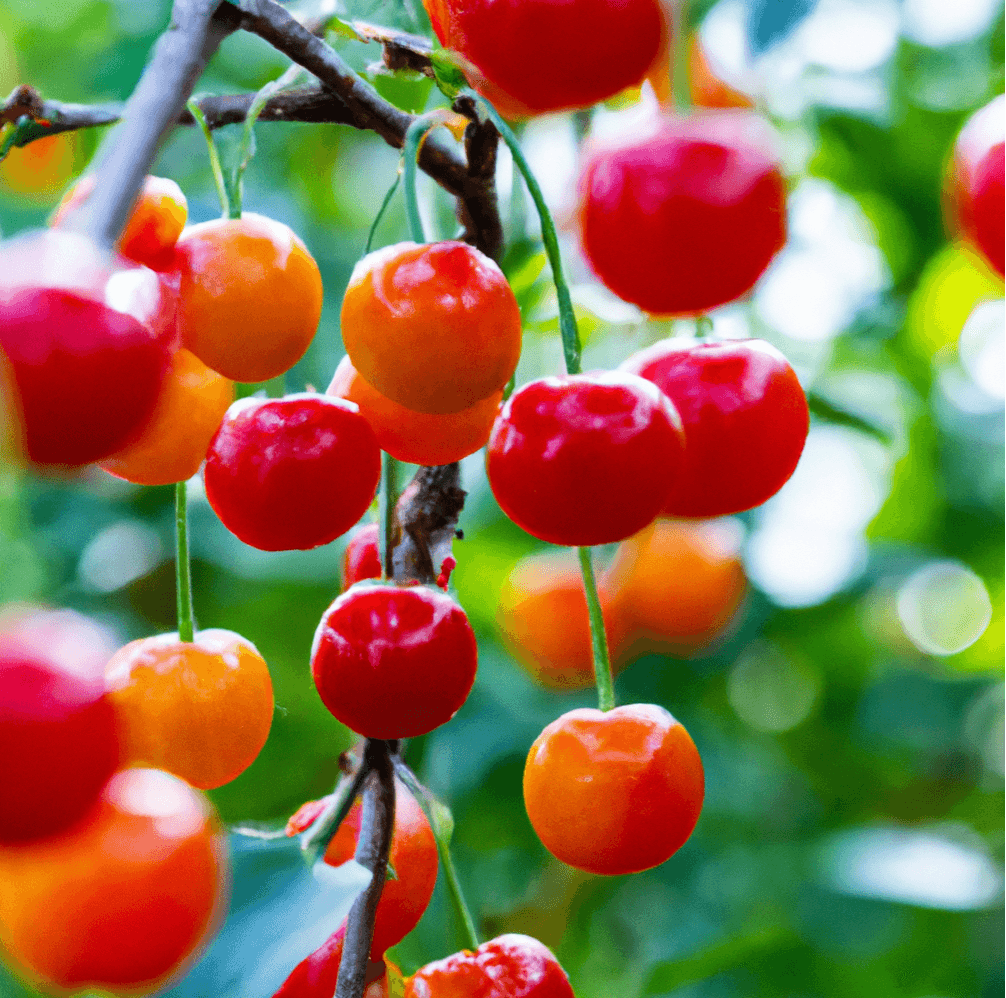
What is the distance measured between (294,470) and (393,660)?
0.37ft

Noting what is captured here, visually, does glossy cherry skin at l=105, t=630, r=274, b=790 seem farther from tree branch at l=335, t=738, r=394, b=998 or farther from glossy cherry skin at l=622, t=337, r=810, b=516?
glossy cherry skin at l=622, t=337, r=810, b=516

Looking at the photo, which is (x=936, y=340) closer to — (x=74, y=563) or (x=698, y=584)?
(x=698, y=584)

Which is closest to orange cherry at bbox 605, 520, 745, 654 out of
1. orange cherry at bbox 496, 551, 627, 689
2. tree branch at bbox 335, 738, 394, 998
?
orange cherry at bbox 496, 551, 627, 689

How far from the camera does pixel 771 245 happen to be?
1.41 feet

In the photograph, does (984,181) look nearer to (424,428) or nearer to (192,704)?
(424,428)

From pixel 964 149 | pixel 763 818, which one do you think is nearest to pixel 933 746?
pixel 763 818

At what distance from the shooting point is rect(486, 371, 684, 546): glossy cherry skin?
49 centimetres

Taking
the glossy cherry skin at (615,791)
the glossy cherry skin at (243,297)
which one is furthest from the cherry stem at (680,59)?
the glossy cherry skin at (615,791)

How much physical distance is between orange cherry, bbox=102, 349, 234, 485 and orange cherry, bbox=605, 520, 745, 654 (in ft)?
2.97

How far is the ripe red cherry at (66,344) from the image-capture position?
31 centimetres

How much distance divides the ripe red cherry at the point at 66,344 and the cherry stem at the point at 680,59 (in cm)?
21

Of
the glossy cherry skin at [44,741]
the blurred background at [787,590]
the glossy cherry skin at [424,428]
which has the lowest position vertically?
the blurred background at [787,590]

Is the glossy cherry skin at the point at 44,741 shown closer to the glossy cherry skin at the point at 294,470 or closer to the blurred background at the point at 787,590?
the glossy cherry skin at the point at 294,470

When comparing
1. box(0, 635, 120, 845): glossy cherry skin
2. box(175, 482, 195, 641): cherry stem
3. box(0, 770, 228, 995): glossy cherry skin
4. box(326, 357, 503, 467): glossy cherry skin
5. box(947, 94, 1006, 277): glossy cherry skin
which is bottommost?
box(175, 482, 195, 641): cherry stem
